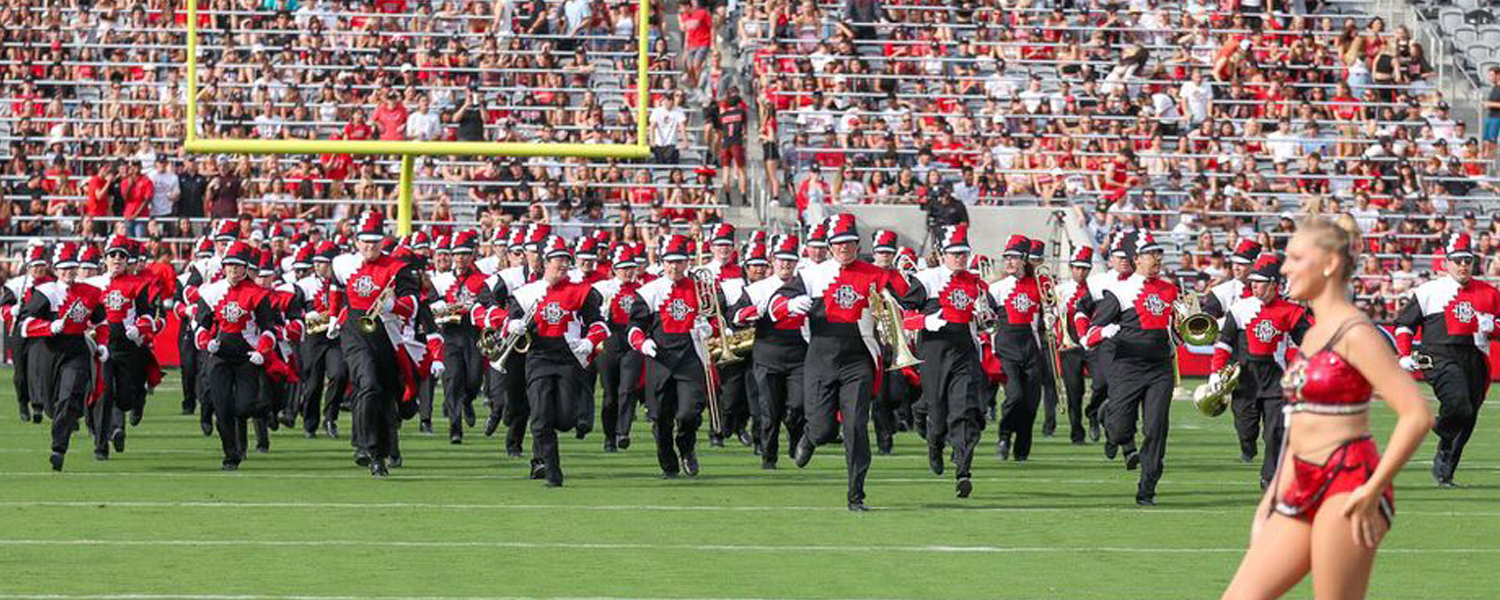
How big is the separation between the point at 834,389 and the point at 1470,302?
452 centimetres

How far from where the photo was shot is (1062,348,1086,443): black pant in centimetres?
2138

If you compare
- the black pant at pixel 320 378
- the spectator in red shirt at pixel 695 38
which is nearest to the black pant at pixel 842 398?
the black pant at pixel 320 378

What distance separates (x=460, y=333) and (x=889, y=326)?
6864mm

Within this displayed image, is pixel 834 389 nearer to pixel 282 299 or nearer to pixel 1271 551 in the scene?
pixel 282 299

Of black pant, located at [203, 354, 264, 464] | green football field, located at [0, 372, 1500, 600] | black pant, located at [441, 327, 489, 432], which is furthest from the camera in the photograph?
black pant, located at [441, 327, 489, 432]

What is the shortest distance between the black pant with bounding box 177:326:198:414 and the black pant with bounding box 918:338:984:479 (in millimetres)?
7722

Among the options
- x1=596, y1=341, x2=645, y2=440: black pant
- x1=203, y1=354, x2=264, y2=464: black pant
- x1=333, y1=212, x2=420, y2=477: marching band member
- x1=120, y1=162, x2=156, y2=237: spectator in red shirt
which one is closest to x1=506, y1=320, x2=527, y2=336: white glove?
x1=333, y1=212, x2=420, y2=477: marching band member

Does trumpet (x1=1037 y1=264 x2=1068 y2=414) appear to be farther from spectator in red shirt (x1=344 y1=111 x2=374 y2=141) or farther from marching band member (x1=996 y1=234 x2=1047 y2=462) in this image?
spectator in red shirt (x1=344 y1=111 x2=374 y2=141)

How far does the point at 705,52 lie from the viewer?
115 ft

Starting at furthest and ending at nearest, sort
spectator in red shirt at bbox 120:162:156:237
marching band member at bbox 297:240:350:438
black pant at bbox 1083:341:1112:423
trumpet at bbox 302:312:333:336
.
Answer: spectator in red shirt at bbox 120:162:156:237
black pant at bbox 1083:341:1112:423
trumpet at bbox 302:312:333:336
marching band member at bbox 297:240:350:438

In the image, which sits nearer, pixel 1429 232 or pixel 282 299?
pixel 282 299

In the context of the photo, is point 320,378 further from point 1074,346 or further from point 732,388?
point 1074,346

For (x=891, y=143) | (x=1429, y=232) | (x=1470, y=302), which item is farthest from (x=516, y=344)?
(x=1429, y=232)

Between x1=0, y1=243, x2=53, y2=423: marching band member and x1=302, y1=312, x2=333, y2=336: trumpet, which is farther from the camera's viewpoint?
x1=302, y1=312, x2=333, y2=336: trumpet
